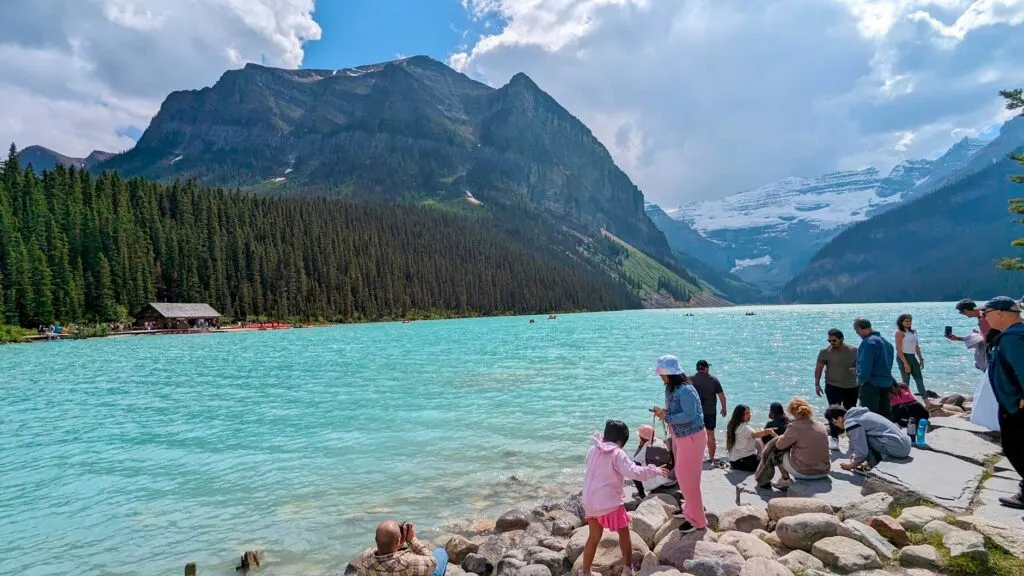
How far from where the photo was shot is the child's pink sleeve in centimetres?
715

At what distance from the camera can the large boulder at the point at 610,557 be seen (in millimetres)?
7944

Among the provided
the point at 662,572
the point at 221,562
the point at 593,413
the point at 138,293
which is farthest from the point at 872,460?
the point at 138,293

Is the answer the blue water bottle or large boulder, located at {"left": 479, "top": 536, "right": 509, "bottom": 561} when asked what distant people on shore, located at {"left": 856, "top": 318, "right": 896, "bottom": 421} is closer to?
the blue water bottle

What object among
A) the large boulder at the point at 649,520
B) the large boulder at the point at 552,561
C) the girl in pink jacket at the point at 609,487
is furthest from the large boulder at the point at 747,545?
the large boulder at the point at 552,561

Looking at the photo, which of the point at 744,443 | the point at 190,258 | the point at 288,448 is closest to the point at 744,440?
the point at 744,443

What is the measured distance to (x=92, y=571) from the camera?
32.7ft

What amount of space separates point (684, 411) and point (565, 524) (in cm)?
425

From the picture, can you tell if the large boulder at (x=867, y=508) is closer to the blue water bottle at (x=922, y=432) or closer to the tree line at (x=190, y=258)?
the blue water bottle at (x=922, y=432)

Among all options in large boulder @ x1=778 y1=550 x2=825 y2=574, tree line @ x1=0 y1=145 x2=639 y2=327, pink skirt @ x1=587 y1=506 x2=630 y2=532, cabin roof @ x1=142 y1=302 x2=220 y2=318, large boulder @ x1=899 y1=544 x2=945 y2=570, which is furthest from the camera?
cabin roof @ x1=142 y1=302 x2=220 y2=318

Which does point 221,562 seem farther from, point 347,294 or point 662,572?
point 347,294

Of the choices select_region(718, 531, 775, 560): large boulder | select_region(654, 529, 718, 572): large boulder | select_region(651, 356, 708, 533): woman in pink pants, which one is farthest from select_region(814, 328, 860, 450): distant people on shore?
select_region(654, 529, 718, 572): large boulder

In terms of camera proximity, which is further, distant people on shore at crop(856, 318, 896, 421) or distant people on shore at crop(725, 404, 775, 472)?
distant people on shore at crop(856, 318, 896, 421)

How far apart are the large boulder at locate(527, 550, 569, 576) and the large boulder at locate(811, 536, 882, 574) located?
3.89m

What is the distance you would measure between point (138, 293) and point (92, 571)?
119 metres
